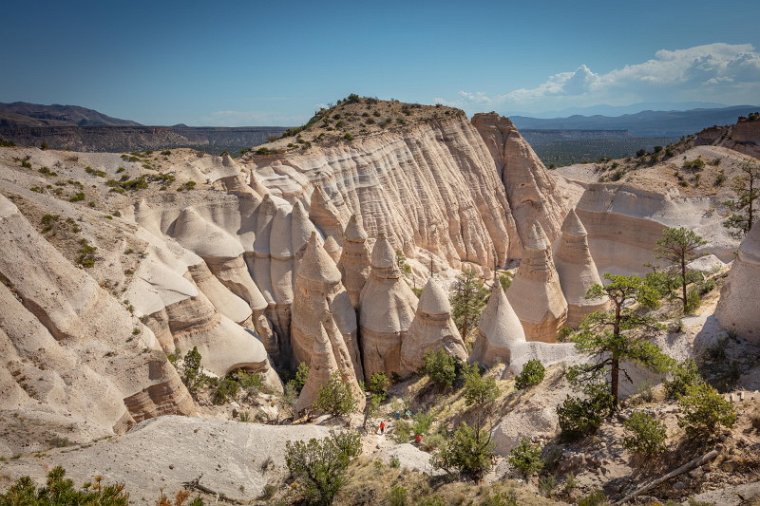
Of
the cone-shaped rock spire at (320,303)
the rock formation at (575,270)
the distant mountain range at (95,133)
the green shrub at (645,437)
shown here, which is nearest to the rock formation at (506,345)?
the cone-shaped rock spire at (320,303)

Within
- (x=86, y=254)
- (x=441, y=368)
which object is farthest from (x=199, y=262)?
(x=441, y=368)

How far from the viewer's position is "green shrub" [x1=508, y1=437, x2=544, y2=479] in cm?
987

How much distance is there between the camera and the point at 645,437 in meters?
8.98

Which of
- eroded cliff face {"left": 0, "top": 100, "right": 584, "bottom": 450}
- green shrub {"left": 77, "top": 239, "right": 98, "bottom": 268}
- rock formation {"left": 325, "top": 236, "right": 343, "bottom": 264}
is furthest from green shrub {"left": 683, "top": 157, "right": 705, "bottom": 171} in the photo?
green shrub {"left": 77, "top": 239, "right": 98, "bottom": 268}

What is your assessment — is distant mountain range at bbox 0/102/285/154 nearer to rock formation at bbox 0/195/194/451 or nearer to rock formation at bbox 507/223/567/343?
rock formation at bbox 507/223/567/343

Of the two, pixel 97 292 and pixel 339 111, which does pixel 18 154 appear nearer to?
pixel 97 292

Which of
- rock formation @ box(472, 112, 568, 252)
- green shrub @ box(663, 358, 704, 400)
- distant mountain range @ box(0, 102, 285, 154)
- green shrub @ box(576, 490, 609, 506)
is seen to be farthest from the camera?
distant mountain range @ box(0, 102, 285, 154)

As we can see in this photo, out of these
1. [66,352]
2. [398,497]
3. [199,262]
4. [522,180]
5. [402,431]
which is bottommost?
[402,431]

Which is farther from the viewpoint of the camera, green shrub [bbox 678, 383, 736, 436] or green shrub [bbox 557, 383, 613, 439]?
green shrub [bbox 557, 383, 613, 439]

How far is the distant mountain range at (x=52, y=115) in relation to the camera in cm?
9738

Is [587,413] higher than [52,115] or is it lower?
lower

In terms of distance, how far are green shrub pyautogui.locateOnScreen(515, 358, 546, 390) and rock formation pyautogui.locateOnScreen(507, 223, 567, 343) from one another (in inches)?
277

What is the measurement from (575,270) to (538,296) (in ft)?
10.9

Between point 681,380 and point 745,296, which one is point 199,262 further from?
point 745,296
